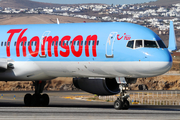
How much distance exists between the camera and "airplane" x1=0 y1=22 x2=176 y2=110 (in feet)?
97.0

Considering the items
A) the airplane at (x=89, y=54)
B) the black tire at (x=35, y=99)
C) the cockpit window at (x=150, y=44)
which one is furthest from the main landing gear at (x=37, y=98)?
the cockpit window at (x=150, y=44)

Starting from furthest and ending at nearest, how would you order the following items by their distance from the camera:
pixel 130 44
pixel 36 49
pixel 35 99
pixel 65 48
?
1. pixel 35 99
2. pixel 36 49
3. pixel 65 48
4. pixel 130 44

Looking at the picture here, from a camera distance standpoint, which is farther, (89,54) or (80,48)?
(80,48)

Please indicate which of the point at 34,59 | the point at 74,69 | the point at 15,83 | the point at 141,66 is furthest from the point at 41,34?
the point at 15,83

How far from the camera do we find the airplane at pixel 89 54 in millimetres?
29578

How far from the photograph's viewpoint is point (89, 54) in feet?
103

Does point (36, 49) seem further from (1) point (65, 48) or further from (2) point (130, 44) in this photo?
(2) point (130, 44)

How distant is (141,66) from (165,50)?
2004mm

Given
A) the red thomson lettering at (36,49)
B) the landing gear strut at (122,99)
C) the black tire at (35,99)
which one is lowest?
the black tire at (35,99)

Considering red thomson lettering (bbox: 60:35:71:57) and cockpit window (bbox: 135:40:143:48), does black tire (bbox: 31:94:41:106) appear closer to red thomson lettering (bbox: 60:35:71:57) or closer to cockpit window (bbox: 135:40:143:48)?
red thomson lettering (bbox: 60:35:71:57)

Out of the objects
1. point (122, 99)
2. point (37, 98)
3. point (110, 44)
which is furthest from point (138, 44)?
point (37, 98)

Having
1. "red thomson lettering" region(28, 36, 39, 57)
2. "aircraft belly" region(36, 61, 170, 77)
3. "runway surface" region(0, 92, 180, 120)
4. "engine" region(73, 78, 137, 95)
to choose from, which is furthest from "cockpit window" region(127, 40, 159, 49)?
"red thomson lettering" region(28, 36, 39, 57)

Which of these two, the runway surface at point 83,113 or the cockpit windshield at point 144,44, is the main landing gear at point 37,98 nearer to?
the runway surface at point 83,113

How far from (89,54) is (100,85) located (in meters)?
2.77
